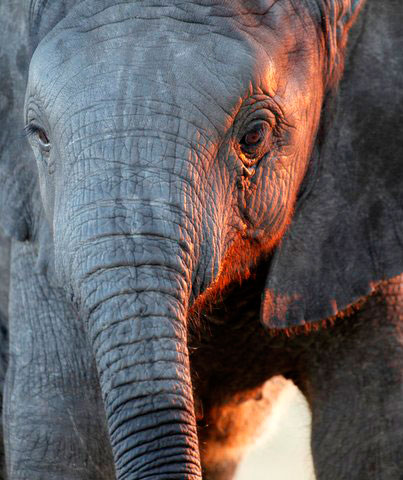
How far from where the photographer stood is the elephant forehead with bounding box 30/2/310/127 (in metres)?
4.70

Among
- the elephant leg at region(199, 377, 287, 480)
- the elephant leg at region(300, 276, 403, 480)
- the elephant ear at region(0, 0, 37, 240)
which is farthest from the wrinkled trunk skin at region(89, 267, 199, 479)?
the elephant leg at region(199, 377, 287, 480)

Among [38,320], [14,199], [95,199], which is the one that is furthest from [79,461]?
[95,199]

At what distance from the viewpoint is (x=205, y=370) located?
19.7 feet

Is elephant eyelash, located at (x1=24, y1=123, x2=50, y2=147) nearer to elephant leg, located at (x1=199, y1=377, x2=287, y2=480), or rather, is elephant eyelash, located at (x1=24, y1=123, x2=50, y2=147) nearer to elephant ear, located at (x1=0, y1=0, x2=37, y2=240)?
elephant ear, located at (x1=0, y1=0, x2=37, y2=240)

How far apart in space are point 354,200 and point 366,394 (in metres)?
0.67

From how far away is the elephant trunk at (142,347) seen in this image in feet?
14.6

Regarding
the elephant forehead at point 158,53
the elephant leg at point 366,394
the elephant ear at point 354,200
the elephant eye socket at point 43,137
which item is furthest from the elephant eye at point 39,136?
the elephant leg at point 366,394

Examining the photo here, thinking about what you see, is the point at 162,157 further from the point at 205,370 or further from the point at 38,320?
the point at 205,370

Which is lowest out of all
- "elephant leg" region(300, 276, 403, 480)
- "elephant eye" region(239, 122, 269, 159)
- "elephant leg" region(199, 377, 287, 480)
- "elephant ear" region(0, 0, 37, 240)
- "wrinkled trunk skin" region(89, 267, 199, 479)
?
"wrinkled trunk skin" region(89, 267, 199, 479)

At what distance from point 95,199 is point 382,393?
1.50 m

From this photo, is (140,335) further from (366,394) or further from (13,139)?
(366,394)

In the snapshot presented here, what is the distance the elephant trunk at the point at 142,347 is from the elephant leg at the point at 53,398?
966mm

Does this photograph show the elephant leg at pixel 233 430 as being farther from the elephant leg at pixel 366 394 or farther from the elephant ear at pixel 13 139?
the elephant ear at pixel 13 139

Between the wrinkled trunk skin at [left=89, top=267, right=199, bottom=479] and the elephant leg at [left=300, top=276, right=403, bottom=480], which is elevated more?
the elephant leg at [left=300, top=276, right=403, bottom=480]
